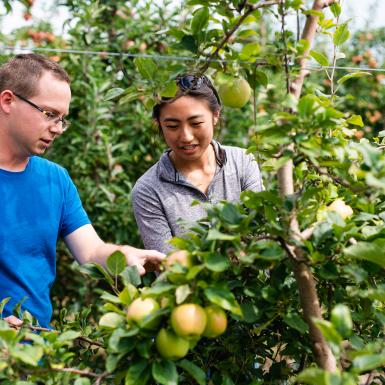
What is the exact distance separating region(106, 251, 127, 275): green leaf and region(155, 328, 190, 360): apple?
229 mm

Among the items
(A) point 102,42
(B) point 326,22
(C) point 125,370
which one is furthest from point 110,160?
(C) point 125,370

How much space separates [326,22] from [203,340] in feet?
2.81

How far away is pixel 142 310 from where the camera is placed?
3.77ft

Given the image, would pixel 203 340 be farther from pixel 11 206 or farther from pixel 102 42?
pixel 102 42

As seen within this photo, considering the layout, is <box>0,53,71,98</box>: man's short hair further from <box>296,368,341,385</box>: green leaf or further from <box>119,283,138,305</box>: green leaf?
<box>296,368,341,385</box>: green leaf

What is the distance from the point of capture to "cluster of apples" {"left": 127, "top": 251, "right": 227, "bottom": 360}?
110 cm

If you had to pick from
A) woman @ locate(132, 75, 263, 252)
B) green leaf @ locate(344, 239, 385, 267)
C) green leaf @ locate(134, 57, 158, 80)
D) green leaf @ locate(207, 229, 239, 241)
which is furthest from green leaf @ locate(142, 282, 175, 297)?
woman @ locate(132, 75, 263, 252)

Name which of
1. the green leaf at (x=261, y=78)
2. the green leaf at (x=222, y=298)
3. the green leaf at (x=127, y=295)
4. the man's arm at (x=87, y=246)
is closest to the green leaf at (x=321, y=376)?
the green leaf at (x=222, y=298)

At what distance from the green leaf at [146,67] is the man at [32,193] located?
0.60 metres

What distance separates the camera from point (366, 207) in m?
1.41

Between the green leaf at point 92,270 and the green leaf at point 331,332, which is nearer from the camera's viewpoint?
the green leaf at point 331,332

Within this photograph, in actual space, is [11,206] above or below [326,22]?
below

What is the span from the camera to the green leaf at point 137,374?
1.14 m

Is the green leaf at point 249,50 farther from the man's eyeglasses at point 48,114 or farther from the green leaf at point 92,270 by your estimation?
the man's eyeglasses at point 48,114
